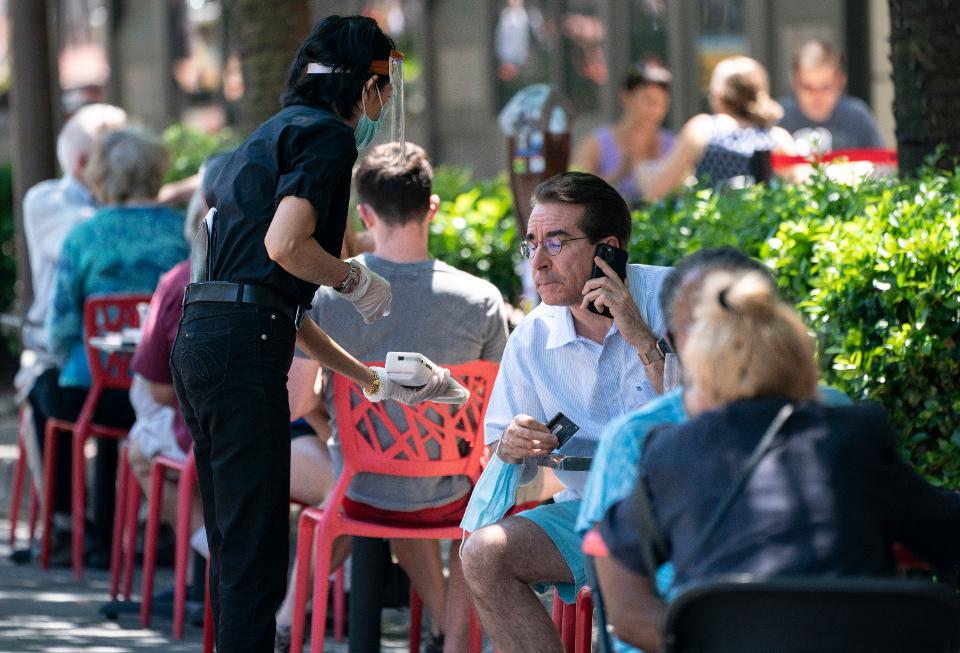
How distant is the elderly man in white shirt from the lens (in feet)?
25.8

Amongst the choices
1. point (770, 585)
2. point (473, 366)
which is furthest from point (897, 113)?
point (770, 585)

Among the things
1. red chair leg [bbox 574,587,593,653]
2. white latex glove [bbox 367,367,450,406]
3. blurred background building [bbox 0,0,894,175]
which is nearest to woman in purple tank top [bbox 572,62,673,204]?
blurred background building [bbox 0,0,894,175]

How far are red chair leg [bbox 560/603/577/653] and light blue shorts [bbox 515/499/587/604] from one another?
15 centimetres

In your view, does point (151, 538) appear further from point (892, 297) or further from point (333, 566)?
point (892, 297)

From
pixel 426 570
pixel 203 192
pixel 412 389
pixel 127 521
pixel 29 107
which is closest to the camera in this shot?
pixel 412 389

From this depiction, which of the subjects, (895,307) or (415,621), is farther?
(415,621)

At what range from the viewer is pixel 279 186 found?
13.7 ft

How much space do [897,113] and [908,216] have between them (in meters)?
1.43

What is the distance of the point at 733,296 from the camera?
9.53ft

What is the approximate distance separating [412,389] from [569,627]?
2.45ft

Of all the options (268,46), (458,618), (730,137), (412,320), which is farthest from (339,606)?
(730,137)

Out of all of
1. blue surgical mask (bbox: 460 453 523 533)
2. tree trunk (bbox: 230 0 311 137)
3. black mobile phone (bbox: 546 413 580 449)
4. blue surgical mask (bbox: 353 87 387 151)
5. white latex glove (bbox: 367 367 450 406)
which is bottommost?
blue surgical mask (bbox: 460 453 523 533)

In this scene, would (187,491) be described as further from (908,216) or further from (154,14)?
(154,14)

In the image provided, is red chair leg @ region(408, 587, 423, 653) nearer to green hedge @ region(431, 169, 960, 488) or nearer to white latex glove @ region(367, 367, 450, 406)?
white latex glove @ region(367, 367, 450, 406)
